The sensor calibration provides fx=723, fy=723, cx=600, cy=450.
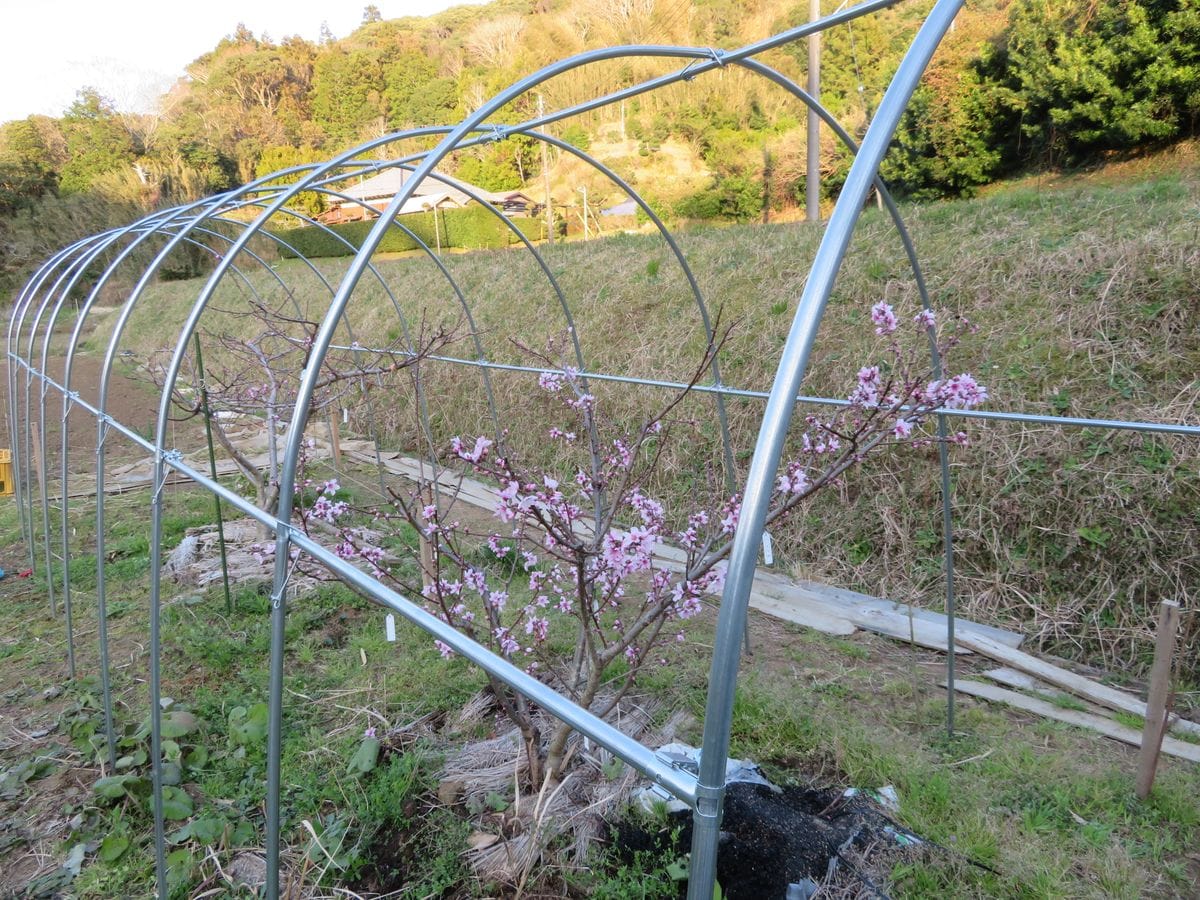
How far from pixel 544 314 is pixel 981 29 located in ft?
35.6

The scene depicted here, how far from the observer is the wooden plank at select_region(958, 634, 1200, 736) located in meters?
2.98

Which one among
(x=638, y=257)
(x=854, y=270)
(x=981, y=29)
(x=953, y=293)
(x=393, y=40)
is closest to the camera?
(x=953, y=293)

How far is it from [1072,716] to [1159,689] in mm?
807

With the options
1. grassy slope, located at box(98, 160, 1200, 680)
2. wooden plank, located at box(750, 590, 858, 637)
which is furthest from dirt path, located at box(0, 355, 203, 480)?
→ wooden plank, located at box(750, 590, 858, 637)

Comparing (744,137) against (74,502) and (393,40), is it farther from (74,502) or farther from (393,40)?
(393,40)

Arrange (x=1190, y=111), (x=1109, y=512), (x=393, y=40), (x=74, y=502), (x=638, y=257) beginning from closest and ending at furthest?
(x=1109, y=512) < (x=74, y=502) < (x=638, y=257) < (x=1190, y=111) < (x=393, y=40)

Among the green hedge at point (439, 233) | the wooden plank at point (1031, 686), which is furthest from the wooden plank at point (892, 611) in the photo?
the green hedge at point (439, 233)

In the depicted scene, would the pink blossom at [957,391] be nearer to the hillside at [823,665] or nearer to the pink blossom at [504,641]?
the hillside at [823,665]

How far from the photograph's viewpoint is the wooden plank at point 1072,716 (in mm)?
2691

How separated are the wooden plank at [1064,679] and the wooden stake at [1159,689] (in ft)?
2.02

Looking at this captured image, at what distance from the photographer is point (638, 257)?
8438 mm

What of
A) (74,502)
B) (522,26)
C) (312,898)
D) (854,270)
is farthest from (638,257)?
(522,26)

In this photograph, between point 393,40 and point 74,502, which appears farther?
point 393,40

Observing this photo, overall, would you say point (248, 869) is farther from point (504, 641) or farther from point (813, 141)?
point (813, 141)
